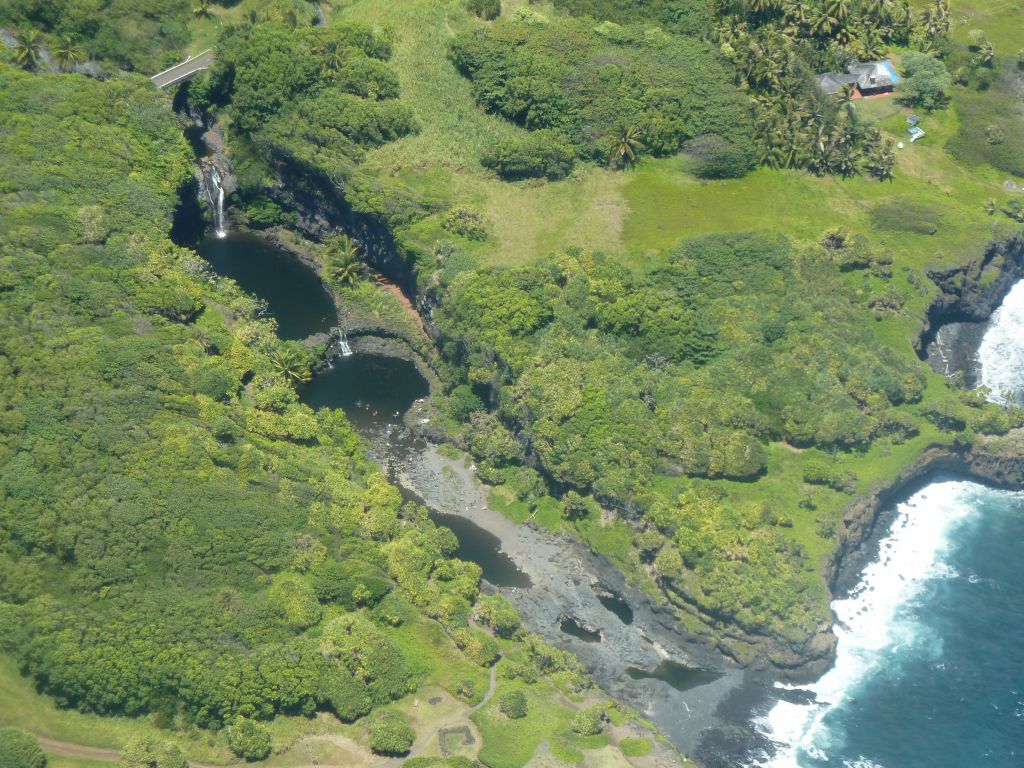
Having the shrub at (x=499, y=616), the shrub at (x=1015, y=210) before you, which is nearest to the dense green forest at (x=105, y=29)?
the shrub at (x=499, y=616)

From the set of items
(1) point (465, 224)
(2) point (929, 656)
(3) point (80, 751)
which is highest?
(1) point (465, 224)

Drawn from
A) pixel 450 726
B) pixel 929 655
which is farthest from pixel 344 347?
pixel 929 655

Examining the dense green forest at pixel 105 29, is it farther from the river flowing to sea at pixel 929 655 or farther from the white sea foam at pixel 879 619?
the river flowing to sea at pixel 929 655

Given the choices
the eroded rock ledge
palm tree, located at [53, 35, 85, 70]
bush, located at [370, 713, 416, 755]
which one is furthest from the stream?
the eroded rock ledge

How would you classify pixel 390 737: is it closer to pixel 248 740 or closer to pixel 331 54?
pixel 248 740

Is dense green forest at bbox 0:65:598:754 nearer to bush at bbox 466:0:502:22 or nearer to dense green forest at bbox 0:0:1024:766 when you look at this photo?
dense green forest at bbox 0:0:1024:766

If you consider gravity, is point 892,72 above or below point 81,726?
above

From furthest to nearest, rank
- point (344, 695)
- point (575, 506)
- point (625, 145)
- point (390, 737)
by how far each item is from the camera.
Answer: point (625, 145)
point (575, 506)
point (344, 695)
point (390, 737)
